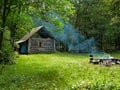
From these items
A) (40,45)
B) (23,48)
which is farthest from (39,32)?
(23,48)

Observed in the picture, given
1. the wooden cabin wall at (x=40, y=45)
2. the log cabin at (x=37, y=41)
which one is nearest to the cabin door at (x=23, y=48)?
the log cabin at (x=37, y=41)

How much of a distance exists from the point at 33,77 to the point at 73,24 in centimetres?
4331

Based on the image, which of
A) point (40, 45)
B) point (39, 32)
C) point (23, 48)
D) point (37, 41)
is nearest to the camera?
point (23, 48)

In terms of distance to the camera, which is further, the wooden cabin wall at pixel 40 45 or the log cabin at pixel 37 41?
the wooden cabin wall at pixel 40 45

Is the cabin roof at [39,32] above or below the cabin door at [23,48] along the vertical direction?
above

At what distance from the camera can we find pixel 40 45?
53469 millimetres

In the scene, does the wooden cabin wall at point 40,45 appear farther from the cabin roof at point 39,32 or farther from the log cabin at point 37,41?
the cabin roof at point 39,32

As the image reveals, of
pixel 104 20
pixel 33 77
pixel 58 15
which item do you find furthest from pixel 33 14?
pixel 104 20

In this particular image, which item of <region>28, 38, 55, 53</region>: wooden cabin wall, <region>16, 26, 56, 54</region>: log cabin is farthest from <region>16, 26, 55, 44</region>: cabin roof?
<region>28, 38, 55, 53</region>: wooden cabin wall

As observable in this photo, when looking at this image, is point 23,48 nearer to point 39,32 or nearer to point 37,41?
point 37,41

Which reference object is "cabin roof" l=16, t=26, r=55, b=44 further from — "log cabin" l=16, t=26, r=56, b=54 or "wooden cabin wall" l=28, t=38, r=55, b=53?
"wooden cabin wall" l=28, t=38, r=55, b=53

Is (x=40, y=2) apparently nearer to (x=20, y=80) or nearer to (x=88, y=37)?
(x=20, y=80)

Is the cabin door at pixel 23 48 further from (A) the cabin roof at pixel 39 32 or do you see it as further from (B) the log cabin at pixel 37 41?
(A) the cabin roof at pixel 39 32

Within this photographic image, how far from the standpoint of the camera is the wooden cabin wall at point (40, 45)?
51906mm
